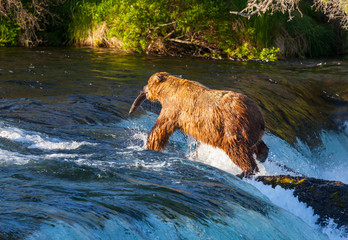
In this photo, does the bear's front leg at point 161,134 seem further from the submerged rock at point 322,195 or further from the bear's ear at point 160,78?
the submerged rock at point 322,195

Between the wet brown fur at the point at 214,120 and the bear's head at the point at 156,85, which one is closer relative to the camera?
the wet brown fur at the point at 214,120

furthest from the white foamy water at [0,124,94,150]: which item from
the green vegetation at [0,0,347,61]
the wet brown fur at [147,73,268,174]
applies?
the green vegetation at [0,0,347,61]

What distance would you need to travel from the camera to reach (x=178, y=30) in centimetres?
1756

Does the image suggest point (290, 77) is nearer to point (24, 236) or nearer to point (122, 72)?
point (122, 72)

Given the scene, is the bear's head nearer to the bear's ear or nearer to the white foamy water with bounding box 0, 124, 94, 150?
the bear's ear

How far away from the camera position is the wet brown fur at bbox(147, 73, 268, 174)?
5.43m

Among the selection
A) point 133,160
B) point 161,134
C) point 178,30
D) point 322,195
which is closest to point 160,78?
point 161,134

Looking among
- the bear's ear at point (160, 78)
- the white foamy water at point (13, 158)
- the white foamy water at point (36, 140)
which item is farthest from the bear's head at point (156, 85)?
the white foamy water at point (13, 158)

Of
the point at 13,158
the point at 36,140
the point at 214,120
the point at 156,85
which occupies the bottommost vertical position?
the point at 36,140

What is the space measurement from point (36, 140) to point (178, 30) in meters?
12.1

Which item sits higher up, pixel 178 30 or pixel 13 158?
pixel 178 30

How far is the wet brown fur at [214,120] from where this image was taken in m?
5.43

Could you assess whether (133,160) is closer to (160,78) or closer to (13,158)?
(13,158)

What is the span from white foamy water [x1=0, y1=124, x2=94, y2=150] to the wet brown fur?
1.01 m
